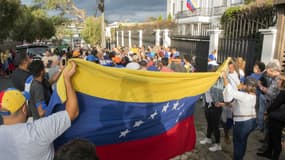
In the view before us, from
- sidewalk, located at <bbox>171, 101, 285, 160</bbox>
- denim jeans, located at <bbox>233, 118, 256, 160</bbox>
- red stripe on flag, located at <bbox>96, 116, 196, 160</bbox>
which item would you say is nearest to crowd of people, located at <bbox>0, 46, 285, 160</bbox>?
denim jeans, located at <bbox>233, 118, 256, 160</bbox>

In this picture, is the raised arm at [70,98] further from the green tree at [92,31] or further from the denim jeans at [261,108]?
the green tree at [92,31]

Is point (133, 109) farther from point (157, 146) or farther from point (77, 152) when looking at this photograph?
point (77, 152)

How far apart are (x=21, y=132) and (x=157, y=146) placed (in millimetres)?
1846

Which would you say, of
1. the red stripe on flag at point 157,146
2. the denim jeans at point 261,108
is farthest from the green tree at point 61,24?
the red stripe on flag at point 157,146

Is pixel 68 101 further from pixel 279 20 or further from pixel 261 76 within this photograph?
pixel 279 20

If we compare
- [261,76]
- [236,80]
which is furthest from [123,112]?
[261,76]

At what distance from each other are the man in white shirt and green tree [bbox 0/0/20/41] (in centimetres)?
1723

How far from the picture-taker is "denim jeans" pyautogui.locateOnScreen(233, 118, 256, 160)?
11.6 feet

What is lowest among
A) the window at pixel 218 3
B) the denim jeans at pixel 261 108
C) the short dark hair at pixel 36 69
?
the denim jeans at pixel 261 108

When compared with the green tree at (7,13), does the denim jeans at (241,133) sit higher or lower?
lower

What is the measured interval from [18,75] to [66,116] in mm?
2778

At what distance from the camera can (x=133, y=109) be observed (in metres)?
2.78

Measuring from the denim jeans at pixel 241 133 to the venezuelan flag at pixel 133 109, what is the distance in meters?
0.72

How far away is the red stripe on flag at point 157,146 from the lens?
2.82 meters
